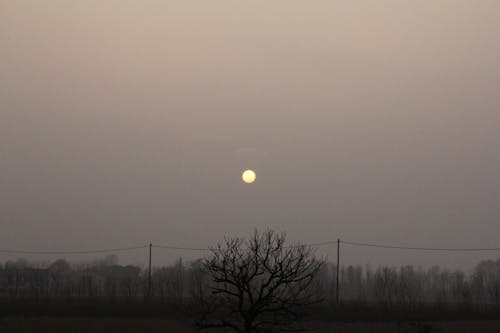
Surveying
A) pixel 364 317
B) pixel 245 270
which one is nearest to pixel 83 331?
pixel 364 317

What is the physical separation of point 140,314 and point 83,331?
48.1 ft

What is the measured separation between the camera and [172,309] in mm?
61281

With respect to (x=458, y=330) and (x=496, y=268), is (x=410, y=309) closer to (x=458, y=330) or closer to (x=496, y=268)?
(x=458, y=330)

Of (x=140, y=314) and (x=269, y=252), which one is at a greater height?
(x=269, y=252)

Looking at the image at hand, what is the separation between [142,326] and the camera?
159 feet

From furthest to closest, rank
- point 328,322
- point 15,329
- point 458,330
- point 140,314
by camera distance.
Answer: point 140,314
point 328,322
point 458,330
point 15,329

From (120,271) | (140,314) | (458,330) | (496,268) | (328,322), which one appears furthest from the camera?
(496,268)

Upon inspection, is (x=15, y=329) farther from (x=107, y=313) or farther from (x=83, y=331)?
(x=107, y=313)

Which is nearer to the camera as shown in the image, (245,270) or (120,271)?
(245,270)

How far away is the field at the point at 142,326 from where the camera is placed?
45.3 metres

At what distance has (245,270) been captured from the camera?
18.5m

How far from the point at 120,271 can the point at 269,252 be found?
489 ft

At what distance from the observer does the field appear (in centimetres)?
4534

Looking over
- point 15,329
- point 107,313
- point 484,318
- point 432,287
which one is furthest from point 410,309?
point 432,287
